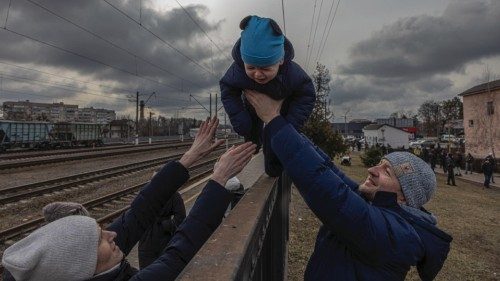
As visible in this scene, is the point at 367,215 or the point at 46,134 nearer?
the point at 367,215

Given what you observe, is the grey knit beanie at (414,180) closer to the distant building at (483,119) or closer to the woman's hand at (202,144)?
the woman's hand at (202,144)

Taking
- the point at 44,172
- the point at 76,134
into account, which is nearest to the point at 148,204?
the point at 44,172

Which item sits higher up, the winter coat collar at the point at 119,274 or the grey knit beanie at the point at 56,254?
the grey knit beanie at the point at 56,254

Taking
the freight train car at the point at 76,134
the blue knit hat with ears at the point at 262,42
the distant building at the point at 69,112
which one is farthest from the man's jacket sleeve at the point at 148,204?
the distant building at the point at 69,112

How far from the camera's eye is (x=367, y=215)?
1777mm

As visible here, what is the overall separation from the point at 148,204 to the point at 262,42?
126 cm

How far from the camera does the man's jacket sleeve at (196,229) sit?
1989mm

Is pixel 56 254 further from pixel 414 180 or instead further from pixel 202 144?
pixel 414 180

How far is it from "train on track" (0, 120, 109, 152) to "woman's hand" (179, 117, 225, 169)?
39691 millimetres

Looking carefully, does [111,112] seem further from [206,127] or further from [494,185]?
[206,127]

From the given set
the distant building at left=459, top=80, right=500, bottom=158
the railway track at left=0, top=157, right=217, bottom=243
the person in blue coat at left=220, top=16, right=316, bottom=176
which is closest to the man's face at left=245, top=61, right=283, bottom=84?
the person in blue coat at left=220, top=16, right=316, bottom=176

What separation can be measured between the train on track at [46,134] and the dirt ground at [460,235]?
31945 mm

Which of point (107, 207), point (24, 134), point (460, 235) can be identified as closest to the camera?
point (107, 207)

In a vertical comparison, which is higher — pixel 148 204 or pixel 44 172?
pixel 148 204
